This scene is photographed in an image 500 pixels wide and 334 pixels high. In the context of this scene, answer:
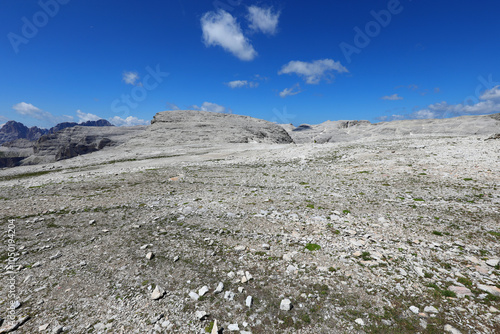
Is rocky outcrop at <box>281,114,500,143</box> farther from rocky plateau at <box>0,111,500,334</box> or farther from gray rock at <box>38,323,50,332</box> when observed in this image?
gray rock at <box>38,323,50,332</box>

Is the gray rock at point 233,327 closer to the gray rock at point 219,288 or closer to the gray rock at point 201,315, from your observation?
the gray rock at point 201,315

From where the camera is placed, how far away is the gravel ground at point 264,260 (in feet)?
20.2

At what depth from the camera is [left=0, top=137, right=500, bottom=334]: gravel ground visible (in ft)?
20.2

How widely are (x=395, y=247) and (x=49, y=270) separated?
14.9 meters

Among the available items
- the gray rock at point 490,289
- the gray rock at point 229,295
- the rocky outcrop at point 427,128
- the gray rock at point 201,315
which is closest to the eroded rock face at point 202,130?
the rocky outcrop at point 427,128

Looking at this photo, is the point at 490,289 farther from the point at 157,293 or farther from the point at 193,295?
the point at 157,293

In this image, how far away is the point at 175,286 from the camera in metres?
7.55

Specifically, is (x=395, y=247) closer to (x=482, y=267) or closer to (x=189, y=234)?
(x=482, y=267)

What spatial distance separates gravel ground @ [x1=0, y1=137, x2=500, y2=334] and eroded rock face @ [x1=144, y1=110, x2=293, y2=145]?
198ft

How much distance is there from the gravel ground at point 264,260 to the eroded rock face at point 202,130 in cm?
6050

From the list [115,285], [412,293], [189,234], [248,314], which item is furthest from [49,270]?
[412,293]

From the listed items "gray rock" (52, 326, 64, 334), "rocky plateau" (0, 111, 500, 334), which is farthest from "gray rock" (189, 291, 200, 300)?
"gray rock" (52, 326, 64, 334)

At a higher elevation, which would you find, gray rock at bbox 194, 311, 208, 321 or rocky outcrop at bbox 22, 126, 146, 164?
rocky outcrop at bbox 22, 126, 146, 164

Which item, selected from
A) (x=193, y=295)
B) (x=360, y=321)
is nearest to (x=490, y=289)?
(x=360, y=321)
